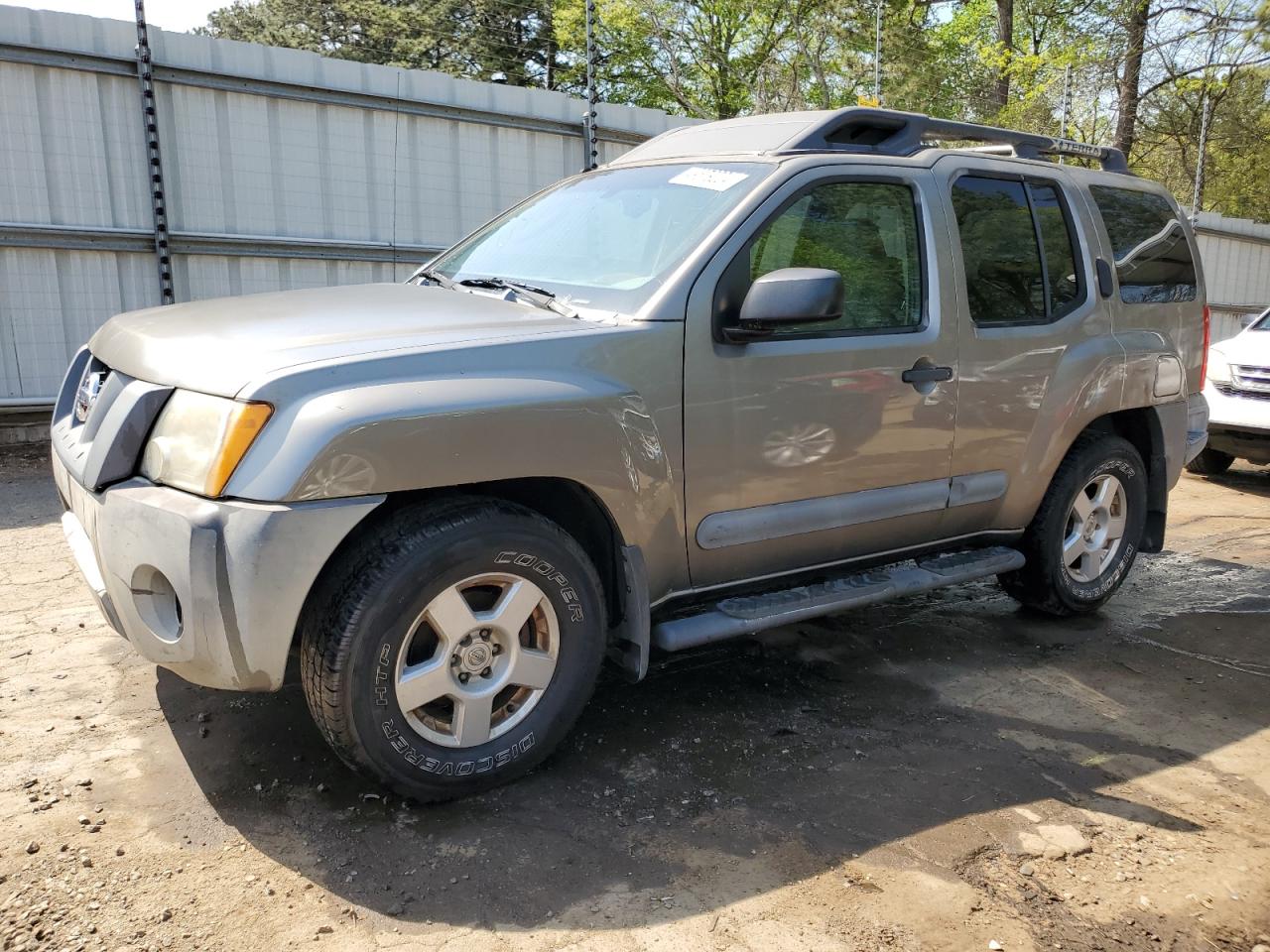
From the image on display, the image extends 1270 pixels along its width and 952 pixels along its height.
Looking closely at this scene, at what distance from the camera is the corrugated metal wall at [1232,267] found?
51.9ft

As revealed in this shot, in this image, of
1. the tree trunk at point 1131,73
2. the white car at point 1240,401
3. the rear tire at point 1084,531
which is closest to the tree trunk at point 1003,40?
the tree trunk at point 1131,73

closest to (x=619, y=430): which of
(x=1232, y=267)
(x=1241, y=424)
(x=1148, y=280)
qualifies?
(x=1148, y=280)

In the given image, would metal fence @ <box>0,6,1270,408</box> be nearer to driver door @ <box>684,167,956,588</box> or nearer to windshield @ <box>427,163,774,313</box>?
windshield @ <box>427,163,774,313</box>

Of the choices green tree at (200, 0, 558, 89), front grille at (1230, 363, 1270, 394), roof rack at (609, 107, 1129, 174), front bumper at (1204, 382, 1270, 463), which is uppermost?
green tree at (200, 0, 558, 89)

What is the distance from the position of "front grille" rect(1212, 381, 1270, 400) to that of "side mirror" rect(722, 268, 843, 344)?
6.28m

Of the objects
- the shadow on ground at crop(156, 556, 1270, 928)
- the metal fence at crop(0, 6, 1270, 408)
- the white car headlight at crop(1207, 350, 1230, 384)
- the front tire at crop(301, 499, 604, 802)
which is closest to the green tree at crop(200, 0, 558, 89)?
the metal fence at crop(0, 6, 1270, 408)

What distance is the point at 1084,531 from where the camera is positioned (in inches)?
179

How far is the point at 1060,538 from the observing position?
4.38 m

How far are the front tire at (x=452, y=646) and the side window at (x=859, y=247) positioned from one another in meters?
1.20

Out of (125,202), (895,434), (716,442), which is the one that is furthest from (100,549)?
(125,202)

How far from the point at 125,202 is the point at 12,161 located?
729mm

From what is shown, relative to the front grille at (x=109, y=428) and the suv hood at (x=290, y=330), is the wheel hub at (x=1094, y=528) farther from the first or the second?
the front grille at (x=109, y=428)

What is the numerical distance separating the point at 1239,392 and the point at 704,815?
6.96 meters

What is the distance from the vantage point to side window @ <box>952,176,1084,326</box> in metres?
3.85
